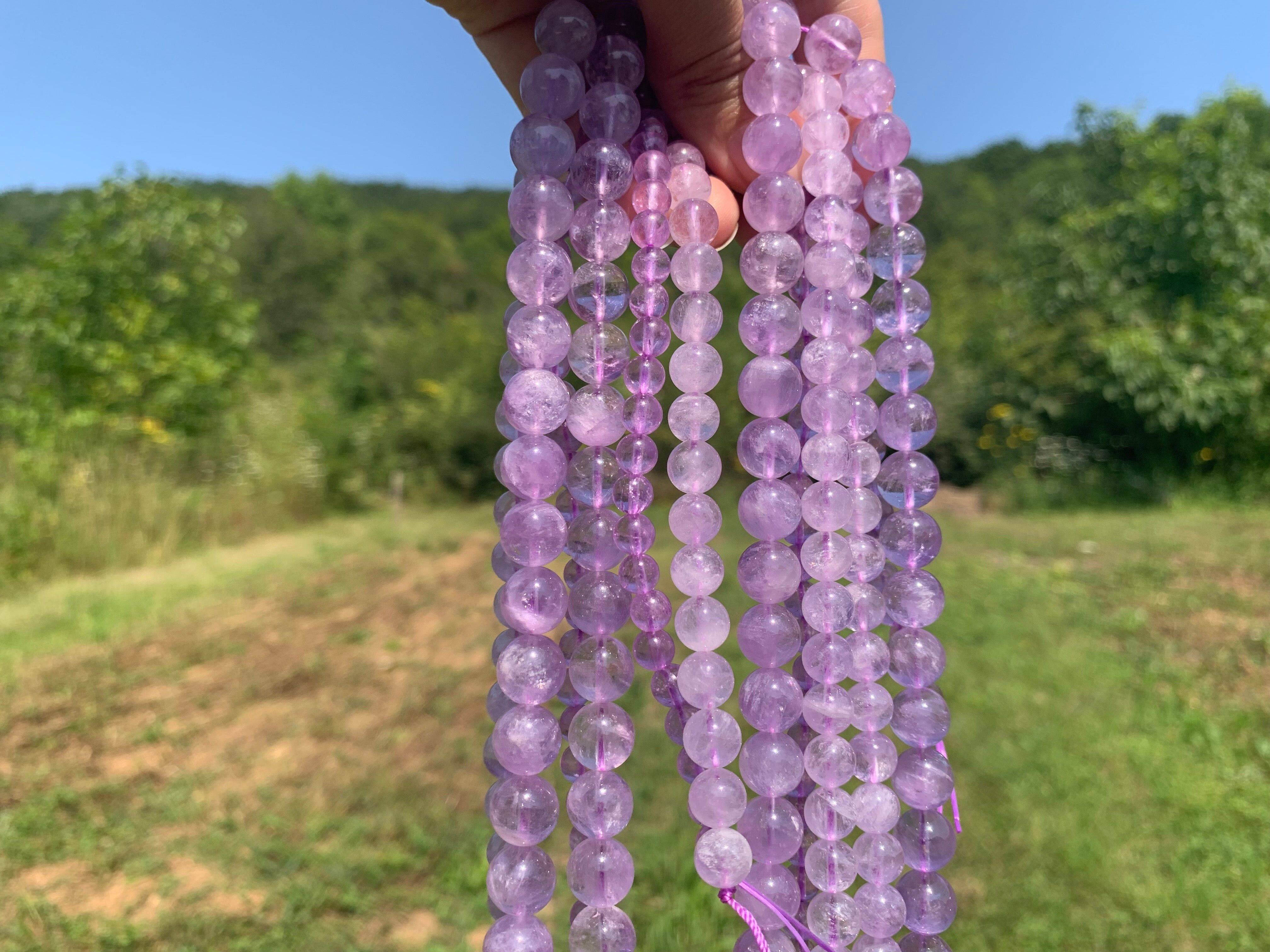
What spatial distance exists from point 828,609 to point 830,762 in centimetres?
13

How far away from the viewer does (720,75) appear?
69cm

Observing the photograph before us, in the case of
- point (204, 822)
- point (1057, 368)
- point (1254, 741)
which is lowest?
point (204, 822)

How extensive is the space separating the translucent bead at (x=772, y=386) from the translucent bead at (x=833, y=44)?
0.92ft

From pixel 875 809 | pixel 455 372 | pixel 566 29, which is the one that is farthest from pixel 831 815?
pixel 455 372

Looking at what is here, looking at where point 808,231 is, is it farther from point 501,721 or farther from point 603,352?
point 501,721

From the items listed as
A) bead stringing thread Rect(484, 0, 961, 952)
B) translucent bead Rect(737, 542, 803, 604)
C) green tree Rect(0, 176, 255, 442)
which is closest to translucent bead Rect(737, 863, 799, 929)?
bead stringing thread Rect(484, 0, 961, 952)

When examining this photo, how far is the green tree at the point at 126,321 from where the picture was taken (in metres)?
5.14

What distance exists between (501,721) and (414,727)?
217cm

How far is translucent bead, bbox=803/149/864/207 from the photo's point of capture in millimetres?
646

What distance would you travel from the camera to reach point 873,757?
24.4 inches

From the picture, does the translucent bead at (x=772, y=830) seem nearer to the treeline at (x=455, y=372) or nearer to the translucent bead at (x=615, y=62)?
the translucent bead at (x=615, y=62)

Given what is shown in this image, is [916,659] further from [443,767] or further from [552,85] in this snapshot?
[443,767]

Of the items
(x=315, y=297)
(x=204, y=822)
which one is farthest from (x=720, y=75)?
(x=315, y=297)

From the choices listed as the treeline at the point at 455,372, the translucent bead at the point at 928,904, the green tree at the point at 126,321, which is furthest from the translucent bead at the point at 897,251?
the green tree at the point at 126,321
